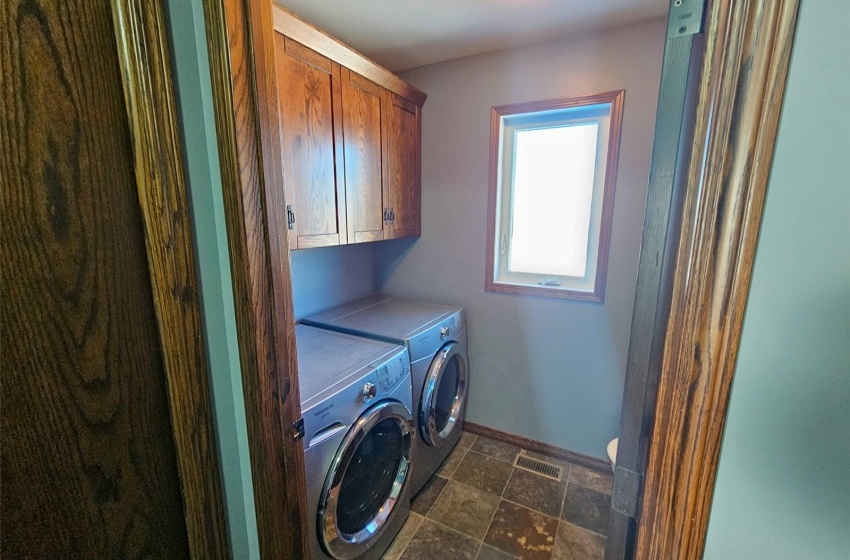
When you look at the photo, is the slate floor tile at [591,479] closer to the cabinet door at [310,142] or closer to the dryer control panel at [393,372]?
the dryer control panel at [393,372]

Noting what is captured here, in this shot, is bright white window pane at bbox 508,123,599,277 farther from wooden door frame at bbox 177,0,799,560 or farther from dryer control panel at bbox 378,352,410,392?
wooden door frame at bbox 177,0,799,560

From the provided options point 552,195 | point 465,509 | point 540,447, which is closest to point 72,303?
point 465,509

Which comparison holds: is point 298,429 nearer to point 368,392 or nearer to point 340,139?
point 368,392

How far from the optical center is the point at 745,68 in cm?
36

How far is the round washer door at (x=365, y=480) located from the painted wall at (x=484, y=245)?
36.8 inches

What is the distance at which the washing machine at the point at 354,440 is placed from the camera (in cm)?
105

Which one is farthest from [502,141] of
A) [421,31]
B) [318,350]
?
[318,350]

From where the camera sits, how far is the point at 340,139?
155 cm

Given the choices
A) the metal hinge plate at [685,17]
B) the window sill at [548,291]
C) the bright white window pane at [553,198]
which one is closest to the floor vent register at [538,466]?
the window sill at [548,291]

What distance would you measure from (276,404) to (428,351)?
→ 981mm

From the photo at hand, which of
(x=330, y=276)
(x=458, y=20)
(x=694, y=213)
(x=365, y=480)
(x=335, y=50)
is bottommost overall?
(x=365, y=480)

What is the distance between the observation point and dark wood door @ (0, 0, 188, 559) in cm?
47

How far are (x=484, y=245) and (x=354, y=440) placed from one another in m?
1.38

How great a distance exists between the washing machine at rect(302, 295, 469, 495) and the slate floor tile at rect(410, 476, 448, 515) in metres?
0.06
